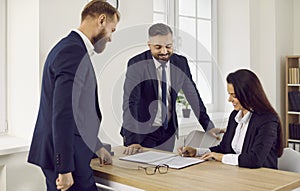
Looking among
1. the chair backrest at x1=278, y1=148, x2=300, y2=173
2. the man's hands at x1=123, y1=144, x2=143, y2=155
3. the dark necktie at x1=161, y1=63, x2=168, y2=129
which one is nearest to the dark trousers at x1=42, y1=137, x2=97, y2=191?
the man's hands at x1=123, y1=144, x2=143, y2=155

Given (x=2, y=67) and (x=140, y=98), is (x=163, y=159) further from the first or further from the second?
(x=2, y=67)

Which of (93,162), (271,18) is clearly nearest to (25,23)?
(93,162)

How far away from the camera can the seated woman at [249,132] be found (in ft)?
6.30

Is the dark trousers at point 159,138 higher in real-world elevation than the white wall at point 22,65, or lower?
lower

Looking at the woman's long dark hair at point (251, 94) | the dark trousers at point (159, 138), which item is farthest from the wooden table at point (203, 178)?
the dark trousers at point (159, 138)

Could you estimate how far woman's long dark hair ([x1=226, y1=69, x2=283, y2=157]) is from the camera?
6.90ft

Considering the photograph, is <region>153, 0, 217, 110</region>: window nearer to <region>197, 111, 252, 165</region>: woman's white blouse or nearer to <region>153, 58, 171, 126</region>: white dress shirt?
<region>153, 58, 171, 126</region>: white dress shirt

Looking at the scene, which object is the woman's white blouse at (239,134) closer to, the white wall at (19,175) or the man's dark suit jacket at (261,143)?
the man's dark suit jacket at (261,143)

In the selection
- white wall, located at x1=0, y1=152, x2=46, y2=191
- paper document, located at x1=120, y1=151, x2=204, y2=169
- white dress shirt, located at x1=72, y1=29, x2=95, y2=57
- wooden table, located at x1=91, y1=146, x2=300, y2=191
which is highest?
white dress shirt, located at x1=72, y1=29, x2=95, y2=57

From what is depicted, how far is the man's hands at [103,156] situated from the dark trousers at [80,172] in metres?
0.27

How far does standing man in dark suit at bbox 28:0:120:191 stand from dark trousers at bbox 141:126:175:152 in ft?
2.31

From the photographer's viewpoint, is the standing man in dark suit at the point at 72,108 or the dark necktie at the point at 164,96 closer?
the standing man in dark suit at the point at 72,108

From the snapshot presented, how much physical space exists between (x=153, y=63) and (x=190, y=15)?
191cm

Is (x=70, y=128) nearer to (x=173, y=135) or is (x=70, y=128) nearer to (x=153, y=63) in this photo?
(x=153, y=63)
